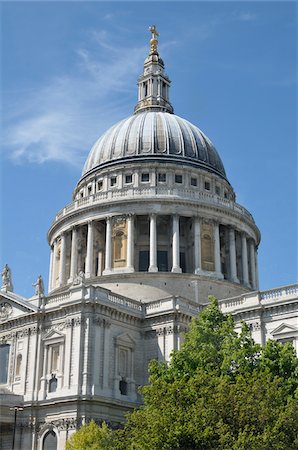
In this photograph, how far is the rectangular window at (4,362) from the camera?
55.7 meters

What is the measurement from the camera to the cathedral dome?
7619 centimetres

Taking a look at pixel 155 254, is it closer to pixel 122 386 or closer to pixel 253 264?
pixel 253 264

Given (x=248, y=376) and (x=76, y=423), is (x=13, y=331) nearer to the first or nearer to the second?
(x=76, y=423)

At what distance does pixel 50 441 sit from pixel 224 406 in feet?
71.6

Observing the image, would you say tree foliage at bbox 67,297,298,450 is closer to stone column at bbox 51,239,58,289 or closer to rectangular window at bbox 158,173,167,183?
stone column at bbox 51,239,58,289

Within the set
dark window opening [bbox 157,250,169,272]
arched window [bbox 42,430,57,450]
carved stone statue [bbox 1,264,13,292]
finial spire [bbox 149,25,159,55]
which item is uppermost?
finial spire [bbox 149,25,159,55]

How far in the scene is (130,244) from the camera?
222ft

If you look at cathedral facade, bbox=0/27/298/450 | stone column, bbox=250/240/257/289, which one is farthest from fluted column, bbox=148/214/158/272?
stone column, bbox=250/240/257/289

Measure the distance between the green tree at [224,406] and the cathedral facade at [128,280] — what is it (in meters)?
13.0

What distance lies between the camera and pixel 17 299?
57531 mm

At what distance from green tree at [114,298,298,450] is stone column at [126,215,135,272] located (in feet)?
90.4

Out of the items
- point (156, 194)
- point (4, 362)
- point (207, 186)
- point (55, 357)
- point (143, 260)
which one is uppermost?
point (207, 186)

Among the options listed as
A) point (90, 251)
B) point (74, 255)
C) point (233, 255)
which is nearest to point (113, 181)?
point (74, 255)

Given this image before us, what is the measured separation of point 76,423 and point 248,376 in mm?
17963
